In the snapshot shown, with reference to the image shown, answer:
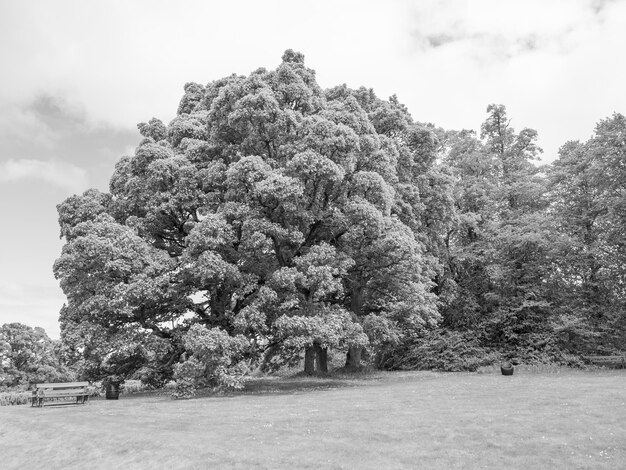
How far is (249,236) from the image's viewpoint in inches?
941

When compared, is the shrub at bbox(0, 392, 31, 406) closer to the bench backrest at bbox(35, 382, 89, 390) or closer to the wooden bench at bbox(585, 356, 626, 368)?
the bench backrest at bbox(35, 382, 89, 390)

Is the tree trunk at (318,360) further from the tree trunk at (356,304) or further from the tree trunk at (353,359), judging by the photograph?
the tree trunk at (353,359)

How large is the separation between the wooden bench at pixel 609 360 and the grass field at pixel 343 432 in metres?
12.8

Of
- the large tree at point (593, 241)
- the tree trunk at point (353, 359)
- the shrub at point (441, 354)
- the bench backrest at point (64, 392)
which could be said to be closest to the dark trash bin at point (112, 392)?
the bench backrest at point (64, 392)

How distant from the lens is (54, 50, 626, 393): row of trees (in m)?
23.6

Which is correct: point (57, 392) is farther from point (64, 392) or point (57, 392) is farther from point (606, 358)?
point (606, 358)

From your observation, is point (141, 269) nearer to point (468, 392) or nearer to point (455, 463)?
point (468, 392)

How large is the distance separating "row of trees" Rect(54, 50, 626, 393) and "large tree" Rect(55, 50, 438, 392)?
0.36 feet

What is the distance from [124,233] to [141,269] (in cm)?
196

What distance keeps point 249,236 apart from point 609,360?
24199mm

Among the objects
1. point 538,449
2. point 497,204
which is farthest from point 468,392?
point 497,204

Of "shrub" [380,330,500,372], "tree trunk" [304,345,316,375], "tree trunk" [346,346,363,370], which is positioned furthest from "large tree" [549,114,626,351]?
"tree trunk" [304,345,316,375]

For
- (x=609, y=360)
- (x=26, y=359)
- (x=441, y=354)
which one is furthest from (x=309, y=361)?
(x=26, y=359)

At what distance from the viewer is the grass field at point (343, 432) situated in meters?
10.5
